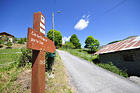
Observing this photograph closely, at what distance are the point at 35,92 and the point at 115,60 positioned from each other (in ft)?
35.0

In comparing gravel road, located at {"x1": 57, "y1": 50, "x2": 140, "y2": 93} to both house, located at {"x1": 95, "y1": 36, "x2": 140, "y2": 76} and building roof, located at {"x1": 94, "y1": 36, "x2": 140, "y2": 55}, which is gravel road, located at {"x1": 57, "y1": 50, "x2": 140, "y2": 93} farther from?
building roof, located at {"x1": 94, "y1": 36, "x2": 140, "y2": 55}

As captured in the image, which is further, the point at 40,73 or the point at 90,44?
the point at 90,44

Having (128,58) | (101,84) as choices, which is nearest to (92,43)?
(128,58)

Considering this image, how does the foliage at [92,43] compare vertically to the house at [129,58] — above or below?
above

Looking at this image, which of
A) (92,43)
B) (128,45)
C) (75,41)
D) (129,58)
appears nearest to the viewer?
(129,58)

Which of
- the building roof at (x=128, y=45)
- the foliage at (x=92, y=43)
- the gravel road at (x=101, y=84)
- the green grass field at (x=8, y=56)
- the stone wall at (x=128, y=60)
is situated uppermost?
the foliage at (x=92, y=43)

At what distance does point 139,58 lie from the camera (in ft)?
21.7

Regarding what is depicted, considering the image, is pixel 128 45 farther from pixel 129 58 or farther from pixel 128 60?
pixel 128 60

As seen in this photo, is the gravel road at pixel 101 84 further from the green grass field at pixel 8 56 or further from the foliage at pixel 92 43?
the foliage at pixel 92 43

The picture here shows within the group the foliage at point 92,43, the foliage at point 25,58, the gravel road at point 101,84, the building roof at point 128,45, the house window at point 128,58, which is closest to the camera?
the gravel road at point 101,84

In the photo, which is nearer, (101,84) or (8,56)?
(101,84)

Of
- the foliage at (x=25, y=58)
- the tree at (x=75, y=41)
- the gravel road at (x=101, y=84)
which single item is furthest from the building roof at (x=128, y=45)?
the tree at (x=75, y=41)

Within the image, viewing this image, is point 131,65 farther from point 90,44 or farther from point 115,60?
point 90,44

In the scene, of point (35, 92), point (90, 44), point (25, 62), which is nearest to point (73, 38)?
point (90, 44)
